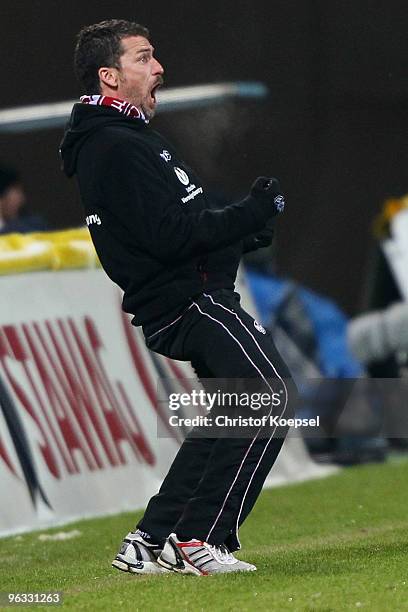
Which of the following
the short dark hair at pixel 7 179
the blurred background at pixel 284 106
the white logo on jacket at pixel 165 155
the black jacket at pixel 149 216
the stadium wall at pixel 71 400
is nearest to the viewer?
the black jacket at pixel 149 216

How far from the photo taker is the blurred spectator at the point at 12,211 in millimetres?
12570

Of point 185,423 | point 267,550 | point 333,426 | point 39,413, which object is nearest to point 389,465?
point 333,426

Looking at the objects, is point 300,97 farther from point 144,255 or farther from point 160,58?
point 144,255

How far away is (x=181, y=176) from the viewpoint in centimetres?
662

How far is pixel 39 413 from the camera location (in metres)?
9.47

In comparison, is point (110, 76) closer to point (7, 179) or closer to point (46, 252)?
point (46, 252)

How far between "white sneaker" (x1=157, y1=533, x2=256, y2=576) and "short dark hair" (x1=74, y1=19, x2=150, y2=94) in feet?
5.89

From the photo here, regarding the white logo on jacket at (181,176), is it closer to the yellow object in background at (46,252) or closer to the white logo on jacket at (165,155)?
the white logo on jacket at (165,155)

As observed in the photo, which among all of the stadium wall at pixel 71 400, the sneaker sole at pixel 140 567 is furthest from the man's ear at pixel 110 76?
the stadium wall at pixel 71 400

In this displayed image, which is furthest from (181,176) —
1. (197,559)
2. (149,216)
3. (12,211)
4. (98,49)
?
(12,211)

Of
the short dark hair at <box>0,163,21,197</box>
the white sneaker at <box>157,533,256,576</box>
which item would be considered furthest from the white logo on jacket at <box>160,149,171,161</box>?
the short dark hair at <box>0,163,21,197</box>

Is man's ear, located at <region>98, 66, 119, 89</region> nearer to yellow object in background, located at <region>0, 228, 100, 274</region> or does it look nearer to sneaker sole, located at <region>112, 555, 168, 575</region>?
sneaker sole, located at <region>112, 555, 168, 575</region>

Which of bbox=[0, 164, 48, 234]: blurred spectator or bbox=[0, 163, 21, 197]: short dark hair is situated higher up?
bbox=[0, 163, 21, 197]: short dark hair

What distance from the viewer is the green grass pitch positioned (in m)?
5.82
